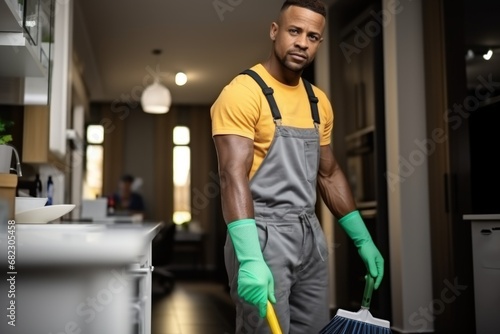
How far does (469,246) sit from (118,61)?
478cm

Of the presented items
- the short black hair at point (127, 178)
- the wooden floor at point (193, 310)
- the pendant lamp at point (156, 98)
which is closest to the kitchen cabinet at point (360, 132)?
the wooden floor at point (193, 310)

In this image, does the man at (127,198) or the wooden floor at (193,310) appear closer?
the wooden floor at (193,310)

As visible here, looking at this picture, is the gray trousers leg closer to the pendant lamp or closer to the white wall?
the white wall

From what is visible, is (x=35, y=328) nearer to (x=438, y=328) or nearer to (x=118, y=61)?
(x=438, y=328)

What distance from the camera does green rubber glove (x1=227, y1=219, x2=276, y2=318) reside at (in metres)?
1.54

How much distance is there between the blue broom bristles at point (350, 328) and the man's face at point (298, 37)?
703mm

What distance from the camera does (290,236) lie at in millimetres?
1699

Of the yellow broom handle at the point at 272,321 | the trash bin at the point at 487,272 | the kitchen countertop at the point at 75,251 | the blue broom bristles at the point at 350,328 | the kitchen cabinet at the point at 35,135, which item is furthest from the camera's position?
the kitchen cabinet at the point at 35,135

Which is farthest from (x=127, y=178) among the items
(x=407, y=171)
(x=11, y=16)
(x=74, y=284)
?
(x=74, y=284)

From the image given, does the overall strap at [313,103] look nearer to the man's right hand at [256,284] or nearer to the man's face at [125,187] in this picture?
the man's right hand at [256,284]

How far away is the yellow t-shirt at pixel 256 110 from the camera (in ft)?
5.51

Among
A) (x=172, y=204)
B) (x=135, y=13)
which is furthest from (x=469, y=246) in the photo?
(x=172, y=204)

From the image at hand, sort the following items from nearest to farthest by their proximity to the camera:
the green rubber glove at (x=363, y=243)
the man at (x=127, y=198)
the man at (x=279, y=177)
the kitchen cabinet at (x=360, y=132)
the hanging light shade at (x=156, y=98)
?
1. the man at (x=279, y=177)
2. the green rubber glove at (x=363, y=243)
3. the kitchen cabinet at (x=360, y=132)
4. the hanging light shade at (x=156, y=98)
5. the man at (x=127, y=198)

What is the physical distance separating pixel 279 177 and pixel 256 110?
190mm
